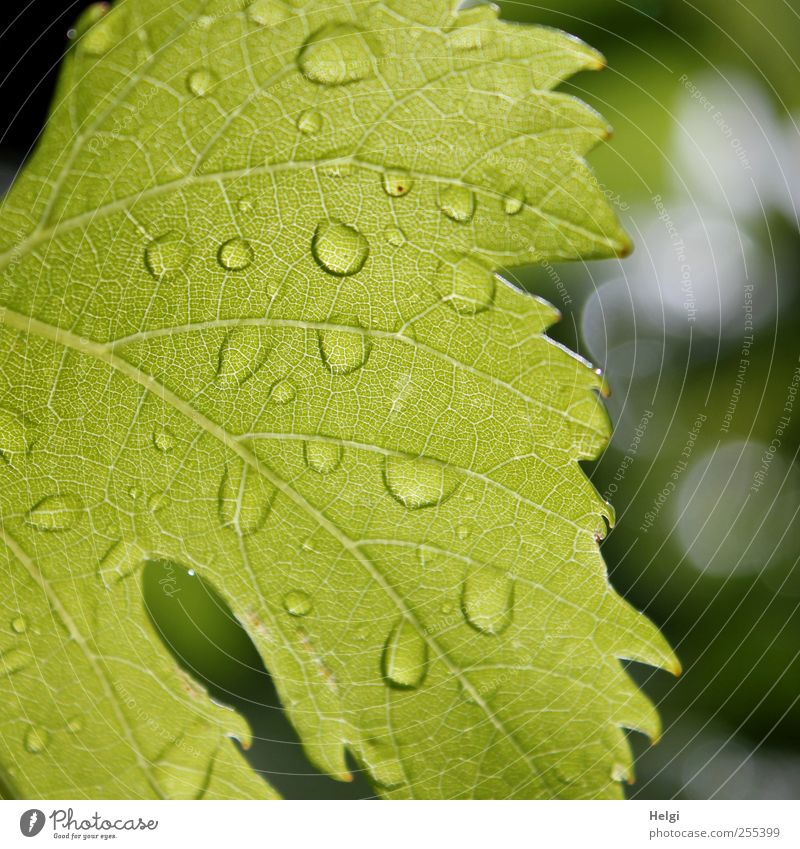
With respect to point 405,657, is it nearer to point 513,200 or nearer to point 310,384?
point 310,384

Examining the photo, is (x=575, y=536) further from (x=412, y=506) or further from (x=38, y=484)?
(x=38, y=484)

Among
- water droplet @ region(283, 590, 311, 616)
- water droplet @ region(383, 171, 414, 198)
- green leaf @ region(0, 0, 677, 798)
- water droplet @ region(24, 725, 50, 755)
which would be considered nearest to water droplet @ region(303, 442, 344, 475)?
green leaf @ region(0, 0, 677, 798)

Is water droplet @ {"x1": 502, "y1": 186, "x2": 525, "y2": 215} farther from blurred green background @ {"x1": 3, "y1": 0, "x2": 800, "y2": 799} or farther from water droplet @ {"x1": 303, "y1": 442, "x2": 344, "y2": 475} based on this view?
water droplet @ {"x1": 303, "y1": 442, "x2": 344, "y2": 475}

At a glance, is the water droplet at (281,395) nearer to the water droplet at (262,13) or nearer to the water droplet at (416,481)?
the water droplet at (416,481)

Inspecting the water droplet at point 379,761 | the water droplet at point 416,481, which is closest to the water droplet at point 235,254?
the water droplet at point 416,481

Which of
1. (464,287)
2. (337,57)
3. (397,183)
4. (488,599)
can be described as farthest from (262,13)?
(488,599)
